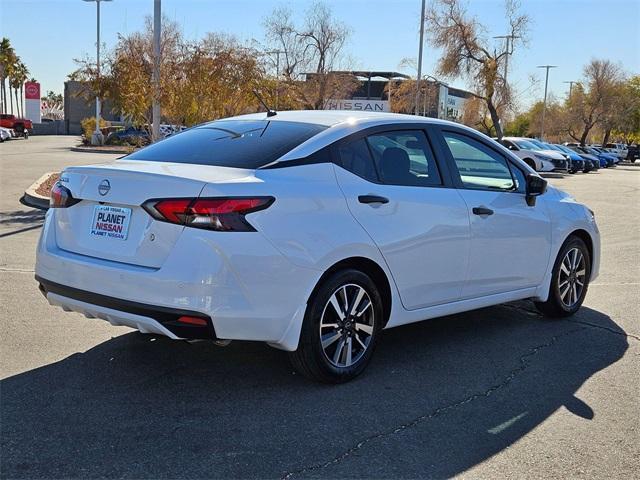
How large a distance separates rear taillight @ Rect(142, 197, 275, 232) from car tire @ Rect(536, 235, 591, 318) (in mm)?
3325

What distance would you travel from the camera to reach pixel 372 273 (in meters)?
4.55

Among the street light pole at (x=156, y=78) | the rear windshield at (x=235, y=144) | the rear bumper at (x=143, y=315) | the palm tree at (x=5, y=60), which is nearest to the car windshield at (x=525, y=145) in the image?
the street light pole at (x=156, y=78)

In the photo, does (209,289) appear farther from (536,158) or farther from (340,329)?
(536,158)

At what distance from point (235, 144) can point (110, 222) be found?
995 mm

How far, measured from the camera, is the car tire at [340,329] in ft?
13.6

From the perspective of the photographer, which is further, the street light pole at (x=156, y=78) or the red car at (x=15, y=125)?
the red car at (x=15, y=125)

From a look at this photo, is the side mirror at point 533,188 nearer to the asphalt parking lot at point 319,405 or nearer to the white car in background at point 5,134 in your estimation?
the asphalt parking lot at point 319,405

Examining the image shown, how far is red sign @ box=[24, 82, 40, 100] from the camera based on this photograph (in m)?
68.5

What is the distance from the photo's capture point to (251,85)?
1667 cm

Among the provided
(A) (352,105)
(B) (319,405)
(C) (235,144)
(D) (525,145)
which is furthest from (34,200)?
(A) (352,105)

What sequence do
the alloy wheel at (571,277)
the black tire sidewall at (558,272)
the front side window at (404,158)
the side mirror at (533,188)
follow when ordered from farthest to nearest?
the alloy wheel at (571,277) < the black tire sidewall at (558,272) < the side mirror at (533,188) < the front side window at (404,158)

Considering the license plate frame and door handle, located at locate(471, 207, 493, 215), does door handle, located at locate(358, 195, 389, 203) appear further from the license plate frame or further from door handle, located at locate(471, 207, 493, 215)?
the license plate frame

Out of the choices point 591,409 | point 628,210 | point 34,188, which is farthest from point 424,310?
point 628,210

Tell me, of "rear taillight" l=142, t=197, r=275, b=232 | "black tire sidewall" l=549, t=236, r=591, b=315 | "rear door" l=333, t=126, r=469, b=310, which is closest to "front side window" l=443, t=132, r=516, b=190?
"rear door" l=333, t=126, r=469, b=310
